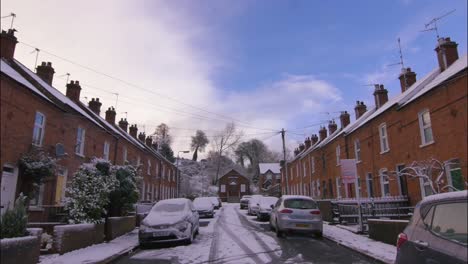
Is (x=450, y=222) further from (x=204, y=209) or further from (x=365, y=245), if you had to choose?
(x=204, y=209)

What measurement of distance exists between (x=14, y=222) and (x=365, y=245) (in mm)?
9794

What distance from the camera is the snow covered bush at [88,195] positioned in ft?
40.3

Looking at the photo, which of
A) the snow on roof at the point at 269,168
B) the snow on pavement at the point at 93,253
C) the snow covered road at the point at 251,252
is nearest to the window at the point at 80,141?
the snow on pavement at the point at 93,253

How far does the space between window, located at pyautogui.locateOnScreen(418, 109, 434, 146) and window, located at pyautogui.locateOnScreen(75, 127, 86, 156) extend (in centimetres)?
1828

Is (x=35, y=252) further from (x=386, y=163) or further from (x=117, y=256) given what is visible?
(x=386, y=163)

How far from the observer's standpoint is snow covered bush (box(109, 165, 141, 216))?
14.9 meters

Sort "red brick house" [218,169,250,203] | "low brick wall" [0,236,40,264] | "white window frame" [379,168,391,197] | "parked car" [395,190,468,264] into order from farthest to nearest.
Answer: "red brick house" [218,169,250,203] < "white window frame" [379,168,391,197] < "low brick wall" [0,236,40,264] < "parked car" [395,190,468,264]

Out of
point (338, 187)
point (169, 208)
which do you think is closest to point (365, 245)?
point (169, 208)

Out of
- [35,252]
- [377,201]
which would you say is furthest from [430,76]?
[35,252]

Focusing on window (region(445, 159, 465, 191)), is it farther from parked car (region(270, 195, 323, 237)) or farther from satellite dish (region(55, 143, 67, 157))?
satellite dish (region(55, 143, 67, 157))

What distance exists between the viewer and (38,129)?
54.0 feet

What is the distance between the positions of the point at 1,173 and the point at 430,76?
824 inches

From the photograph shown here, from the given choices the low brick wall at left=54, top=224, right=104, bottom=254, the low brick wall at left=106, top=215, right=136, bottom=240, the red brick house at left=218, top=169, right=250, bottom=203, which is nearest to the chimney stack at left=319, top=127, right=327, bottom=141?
the low brick wall at left=106, top=215, right=136, bottom=240

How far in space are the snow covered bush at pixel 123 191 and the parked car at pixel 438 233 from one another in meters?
12.0
